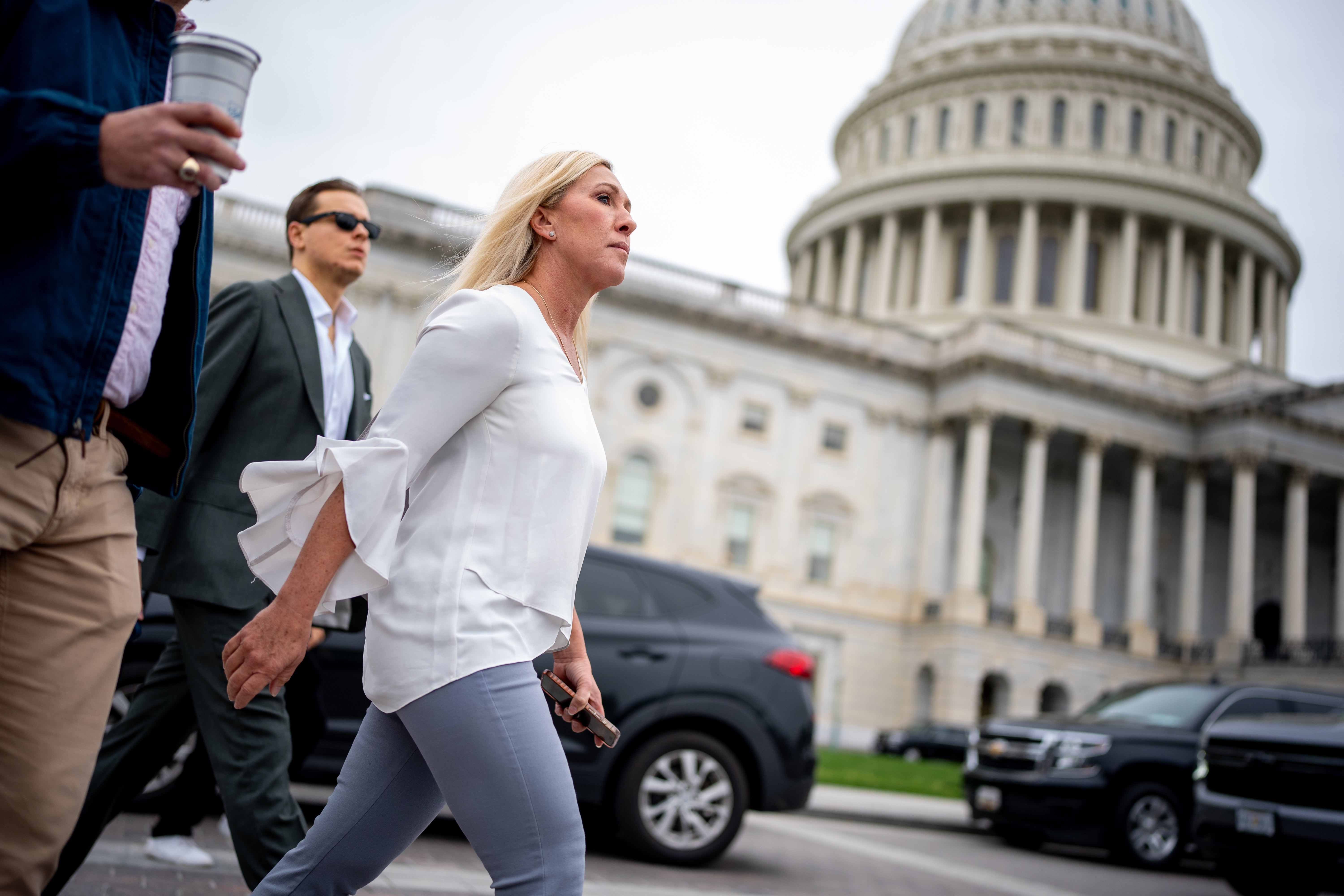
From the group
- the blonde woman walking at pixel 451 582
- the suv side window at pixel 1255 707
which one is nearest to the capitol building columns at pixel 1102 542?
the suv side window at pixel 1255 707

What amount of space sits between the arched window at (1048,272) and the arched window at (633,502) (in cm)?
2639

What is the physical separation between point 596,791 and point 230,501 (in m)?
4.02

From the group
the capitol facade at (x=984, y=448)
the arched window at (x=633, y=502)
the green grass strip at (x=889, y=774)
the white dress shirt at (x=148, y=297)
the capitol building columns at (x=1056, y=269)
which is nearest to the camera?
the white dress shirt at (x=148, y=297)

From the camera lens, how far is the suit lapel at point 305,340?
4102mm

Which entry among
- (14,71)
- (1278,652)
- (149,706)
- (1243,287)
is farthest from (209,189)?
(1243,287)

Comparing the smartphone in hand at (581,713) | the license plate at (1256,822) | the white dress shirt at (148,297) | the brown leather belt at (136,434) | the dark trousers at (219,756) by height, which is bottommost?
the license plate at (1256,822)

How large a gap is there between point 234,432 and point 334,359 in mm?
533

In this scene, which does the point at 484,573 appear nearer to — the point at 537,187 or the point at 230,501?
the point at 537,187

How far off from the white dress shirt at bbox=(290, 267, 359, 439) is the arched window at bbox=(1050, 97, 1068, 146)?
59028mm

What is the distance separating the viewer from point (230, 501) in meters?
3.88

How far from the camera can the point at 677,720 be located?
7.48 m

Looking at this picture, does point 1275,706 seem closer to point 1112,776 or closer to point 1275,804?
point 1112,776

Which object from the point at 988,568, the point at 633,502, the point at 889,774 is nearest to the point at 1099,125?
the point at 988,568

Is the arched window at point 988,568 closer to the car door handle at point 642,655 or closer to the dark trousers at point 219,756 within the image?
the car door handle at point 642,655
